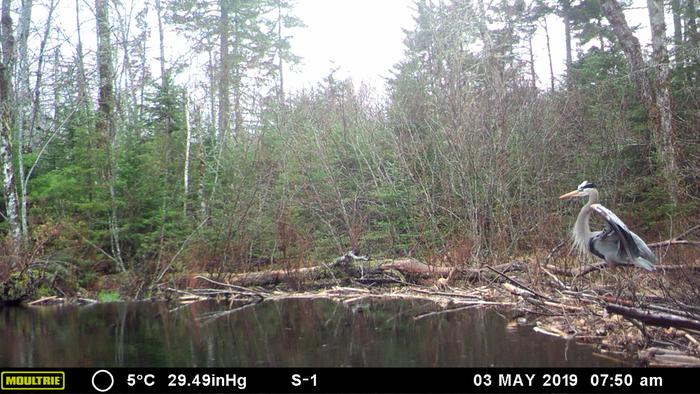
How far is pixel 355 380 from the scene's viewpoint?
4805 mm

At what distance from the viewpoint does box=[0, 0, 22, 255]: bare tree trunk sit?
12820 millimetres

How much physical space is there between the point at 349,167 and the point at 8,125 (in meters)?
8.02

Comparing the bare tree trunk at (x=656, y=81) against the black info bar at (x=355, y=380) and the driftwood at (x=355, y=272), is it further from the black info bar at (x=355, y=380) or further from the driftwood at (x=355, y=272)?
the black info bar at (x=355, y=380)

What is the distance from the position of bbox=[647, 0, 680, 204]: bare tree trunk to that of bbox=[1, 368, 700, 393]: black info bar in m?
8.62

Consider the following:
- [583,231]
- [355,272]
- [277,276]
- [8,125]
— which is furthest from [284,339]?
[8,125]

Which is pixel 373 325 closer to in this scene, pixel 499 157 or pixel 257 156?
pixel 499 157

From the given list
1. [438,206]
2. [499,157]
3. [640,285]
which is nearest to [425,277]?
[438,206]

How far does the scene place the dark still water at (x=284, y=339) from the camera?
17.9ft

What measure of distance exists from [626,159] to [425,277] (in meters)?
6.65

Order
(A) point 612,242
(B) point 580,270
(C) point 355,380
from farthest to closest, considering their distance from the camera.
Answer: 1. (B) point 580,270
2. (A) point 612,242
3. (C) point 355,380

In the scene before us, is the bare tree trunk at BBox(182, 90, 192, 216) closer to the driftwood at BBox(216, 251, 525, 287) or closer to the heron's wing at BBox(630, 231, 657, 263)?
the driftwood at BBox(216, 251, 525, 287)

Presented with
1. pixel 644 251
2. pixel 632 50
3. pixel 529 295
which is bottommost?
pixel 529 295

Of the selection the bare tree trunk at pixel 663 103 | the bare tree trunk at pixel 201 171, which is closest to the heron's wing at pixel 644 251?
the bare tree trunk at pixel 663 103

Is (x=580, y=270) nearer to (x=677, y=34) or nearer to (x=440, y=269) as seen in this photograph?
(x=440, y=269)
